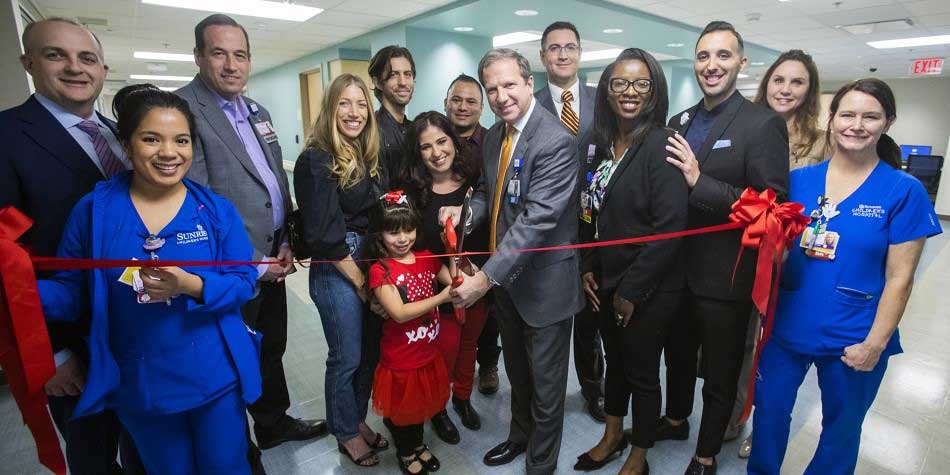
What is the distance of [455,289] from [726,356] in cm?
120

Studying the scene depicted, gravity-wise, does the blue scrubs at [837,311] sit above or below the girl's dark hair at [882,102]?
below

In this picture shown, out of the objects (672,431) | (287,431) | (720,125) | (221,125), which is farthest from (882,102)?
(287,431)

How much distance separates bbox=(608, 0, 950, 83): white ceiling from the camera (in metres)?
6.43

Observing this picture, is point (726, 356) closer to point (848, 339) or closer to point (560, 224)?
point (848, 339)

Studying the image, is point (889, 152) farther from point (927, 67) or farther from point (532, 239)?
point (927, 67)

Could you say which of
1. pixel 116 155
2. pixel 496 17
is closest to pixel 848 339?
pixel 116 155

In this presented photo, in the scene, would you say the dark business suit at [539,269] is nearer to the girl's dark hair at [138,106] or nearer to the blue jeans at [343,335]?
the blue jeans at [343,335]

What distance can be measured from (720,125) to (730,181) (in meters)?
0.24

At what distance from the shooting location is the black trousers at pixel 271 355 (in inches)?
94.8

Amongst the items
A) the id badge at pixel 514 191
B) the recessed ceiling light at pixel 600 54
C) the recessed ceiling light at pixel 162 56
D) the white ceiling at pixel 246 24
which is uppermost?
the recessed ceiling light at pixel 600 54

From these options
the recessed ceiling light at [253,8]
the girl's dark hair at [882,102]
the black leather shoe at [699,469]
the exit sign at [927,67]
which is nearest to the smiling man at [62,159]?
the black leather shoe at [699,469]

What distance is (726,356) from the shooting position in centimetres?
200

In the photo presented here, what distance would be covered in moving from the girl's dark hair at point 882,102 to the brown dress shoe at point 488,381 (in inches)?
87.0

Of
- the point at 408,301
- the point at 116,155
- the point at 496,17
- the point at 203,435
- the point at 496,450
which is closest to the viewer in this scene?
the point at 203,435
